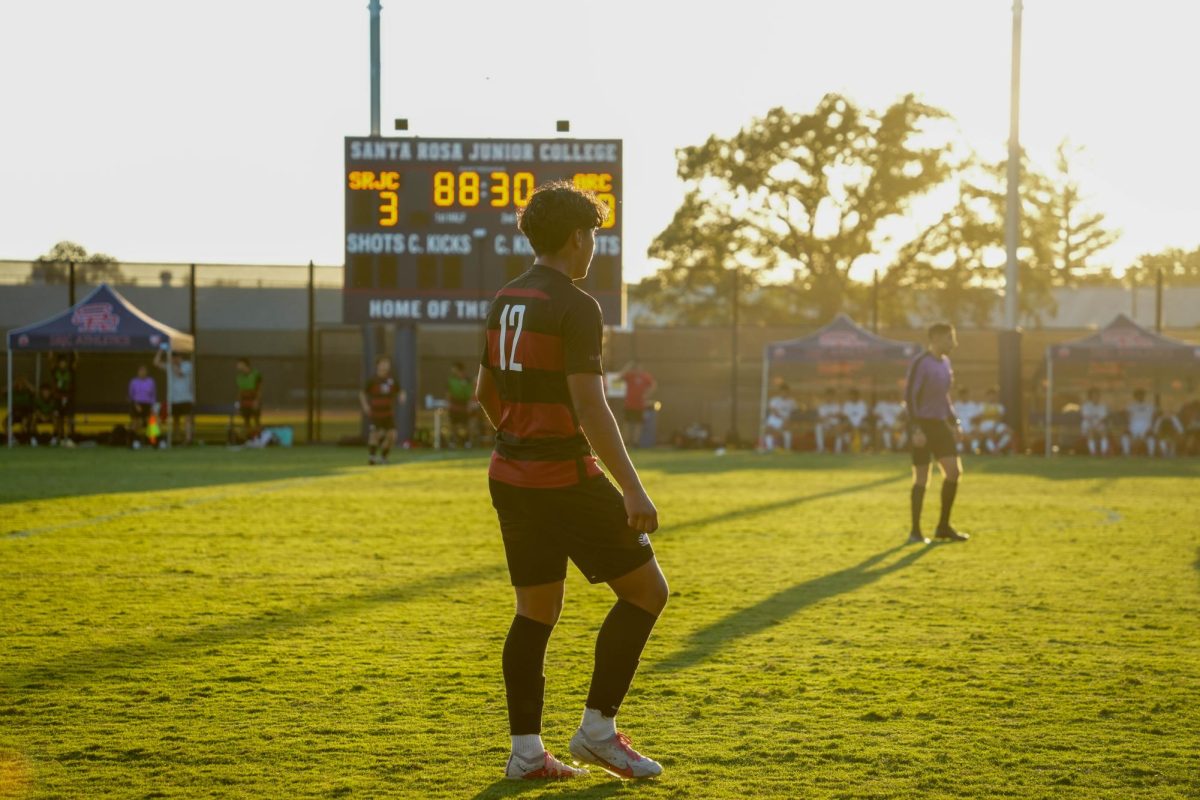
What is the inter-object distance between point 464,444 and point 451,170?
6.36m

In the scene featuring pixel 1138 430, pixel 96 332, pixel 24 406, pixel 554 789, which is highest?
pixel 96 332

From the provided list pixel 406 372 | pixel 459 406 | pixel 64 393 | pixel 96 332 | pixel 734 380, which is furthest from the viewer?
pixel 734 380

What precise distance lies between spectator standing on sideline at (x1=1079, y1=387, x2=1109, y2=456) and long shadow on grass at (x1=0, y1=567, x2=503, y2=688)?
2264 cm

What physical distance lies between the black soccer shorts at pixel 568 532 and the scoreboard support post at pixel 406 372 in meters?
25.5

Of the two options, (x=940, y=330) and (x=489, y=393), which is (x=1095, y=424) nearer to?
(x=940, y=330)

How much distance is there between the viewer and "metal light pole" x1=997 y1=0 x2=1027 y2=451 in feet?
106

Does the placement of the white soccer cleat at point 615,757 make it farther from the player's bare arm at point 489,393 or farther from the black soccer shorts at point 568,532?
the player's bare arm at point 489,393

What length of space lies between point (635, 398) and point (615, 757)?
1053 inches

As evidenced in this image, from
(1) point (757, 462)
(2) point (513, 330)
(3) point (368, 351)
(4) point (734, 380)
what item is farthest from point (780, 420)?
(2) point (513, 330)

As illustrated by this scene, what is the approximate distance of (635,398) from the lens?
31.9 m

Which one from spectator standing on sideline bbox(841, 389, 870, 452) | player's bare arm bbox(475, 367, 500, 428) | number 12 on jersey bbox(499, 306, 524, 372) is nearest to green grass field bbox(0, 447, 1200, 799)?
player's bare arm bbox(475, 367, 500, 428)

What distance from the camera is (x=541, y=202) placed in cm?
499

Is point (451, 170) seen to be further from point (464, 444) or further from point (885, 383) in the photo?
point (885, 383)

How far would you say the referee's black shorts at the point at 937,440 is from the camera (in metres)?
13.0
